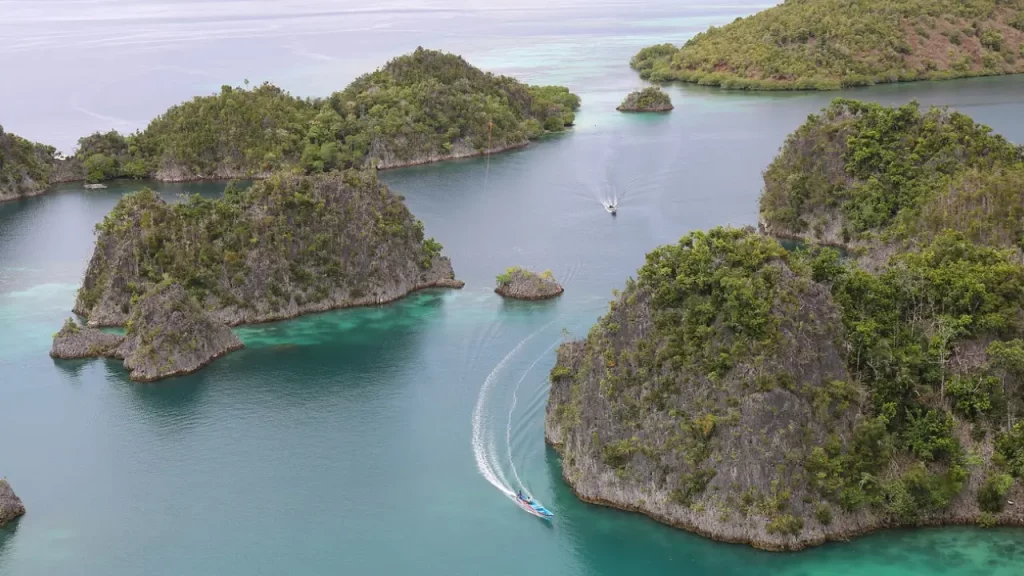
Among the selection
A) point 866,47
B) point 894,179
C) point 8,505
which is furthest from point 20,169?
point 866,47

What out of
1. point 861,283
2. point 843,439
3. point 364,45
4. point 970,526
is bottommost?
point 970,526

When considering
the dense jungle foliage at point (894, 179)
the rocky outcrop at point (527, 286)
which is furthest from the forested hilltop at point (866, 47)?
the rocky outcrop at point (527, 286)

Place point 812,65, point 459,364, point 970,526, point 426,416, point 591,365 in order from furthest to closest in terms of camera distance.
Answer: point 812,65 < point 459,364 < point 426,416 < point 591,365 < point 970,526

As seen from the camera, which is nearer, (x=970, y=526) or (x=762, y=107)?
(x=970, y=526)

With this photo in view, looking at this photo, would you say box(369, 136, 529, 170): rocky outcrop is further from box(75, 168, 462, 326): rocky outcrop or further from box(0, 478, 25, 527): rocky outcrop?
box(0, 478, 25, 527): rocky outcrop

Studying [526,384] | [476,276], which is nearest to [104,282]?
[476,276]

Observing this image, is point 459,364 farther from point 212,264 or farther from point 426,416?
point 212,264

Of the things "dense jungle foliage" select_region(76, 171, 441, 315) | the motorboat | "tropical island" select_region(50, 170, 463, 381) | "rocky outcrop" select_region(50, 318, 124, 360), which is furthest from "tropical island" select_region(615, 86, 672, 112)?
the motorboat
